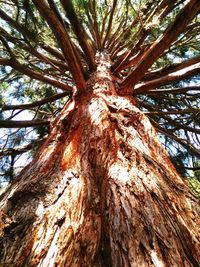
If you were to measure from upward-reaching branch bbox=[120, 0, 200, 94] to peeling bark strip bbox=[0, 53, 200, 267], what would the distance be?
801 mm

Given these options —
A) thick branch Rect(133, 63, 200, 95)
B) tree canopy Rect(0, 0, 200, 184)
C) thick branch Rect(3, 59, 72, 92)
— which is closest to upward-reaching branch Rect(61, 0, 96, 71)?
tree canopy Rect(0, 0, 200, 184)

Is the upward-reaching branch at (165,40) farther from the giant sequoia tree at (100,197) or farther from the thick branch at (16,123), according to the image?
the thick branch at (16,123)

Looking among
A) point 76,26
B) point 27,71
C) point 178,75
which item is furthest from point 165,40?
point 27,71

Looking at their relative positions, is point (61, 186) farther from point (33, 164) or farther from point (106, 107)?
point (106, 107)

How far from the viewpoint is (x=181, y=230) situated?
4.30 feet

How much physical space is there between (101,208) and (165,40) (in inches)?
62.8

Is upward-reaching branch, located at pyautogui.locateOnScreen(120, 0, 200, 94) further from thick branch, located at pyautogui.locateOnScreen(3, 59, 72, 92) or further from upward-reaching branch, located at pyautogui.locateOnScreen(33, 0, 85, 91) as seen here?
thick branch, located at pyautogui.locateOnScreen(3, 59, 72, 92)

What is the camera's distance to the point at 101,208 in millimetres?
1513

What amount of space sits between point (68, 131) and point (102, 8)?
428 cm

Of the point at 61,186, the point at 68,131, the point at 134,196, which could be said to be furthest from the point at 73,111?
the point at 134,196

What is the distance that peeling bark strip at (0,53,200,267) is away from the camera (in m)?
1.19

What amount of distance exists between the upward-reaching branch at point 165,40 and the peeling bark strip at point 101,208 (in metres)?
0.80

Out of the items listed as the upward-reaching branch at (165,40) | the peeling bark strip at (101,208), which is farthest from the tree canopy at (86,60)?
the peeling bark strip at (101,208)

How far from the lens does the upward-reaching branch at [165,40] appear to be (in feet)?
7.27
